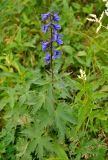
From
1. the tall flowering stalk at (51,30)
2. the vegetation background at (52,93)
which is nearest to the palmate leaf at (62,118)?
the vegetation background at (52,93)

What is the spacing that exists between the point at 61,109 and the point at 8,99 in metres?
0.56

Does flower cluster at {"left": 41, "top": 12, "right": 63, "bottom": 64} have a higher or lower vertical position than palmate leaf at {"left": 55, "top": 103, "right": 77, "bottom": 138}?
higher

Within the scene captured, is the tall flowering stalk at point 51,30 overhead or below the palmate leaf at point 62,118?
overhead

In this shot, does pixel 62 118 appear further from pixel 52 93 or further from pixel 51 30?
pixel 51 30

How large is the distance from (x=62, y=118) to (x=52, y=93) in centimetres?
23

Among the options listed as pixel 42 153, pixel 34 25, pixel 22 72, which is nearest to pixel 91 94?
pixel 42 153

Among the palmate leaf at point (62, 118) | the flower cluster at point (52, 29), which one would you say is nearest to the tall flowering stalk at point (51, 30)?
the flower cluster at point (52, 29)

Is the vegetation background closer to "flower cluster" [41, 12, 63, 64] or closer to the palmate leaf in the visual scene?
the palmate leaf

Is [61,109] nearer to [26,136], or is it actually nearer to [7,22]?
[26,136]

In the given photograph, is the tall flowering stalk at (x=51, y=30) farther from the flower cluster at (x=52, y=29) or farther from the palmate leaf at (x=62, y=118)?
the palmate leaf at (x=62, y=118)

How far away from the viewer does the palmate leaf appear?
9.87ft

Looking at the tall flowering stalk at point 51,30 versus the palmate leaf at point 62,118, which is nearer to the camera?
the tall flowering stalk at point 51,30

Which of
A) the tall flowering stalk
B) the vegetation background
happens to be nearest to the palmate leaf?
the vegetation background

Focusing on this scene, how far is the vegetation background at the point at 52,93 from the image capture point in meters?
3.05
